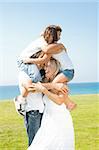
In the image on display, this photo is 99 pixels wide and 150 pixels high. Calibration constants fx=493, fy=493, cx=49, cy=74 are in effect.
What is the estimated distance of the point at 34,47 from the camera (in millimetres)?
3338

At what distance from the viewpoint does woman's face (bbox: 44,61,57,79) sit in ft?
10.9

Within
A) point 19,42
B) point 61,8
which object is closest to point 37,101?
point 19,42

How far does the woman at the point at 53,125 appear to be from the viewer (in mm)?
3256

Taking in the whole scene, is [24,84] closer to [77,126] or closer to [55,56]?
[55,56]

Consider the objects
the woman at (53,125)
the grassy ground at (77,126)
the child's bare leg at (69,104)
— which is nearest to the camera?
the woman at (53,125)

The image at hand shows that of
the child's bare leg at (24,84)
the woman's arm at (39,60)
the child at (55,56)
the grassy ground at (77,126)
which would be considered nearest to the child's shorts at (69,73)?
the child at (55,56)

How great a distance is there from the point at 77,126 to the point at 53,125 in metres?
1.03

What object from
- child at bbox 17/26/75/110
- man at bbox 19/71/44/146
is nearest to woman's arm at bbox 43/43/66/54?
child at bbox 17/26/75/110

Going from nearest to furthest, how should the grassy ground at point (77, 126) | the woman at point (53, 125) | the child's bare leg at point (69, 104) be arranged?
the woman at point (53, 125) → the child's bare leg at point (69, 104) → the grassy ground at point (77, 126)

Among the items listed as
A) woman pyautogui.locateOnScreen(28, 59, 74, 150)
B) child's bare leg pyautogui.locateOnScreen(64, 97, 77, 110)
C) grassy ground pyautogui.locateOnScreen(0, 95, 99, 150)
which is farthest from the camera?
grassy ground pyautogui.locateOnScreen(0, 95, 99, 150)

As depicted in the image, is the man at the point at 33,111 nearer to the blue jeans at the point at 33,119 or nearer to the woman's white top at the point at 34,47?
the blue jeans at the point at 33,119

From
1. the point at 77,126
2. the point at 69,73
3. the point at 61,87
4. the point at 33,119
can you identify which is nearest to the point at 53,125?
the point at 33,119

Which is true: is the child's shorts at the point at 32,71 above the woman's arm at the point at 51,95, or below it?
above

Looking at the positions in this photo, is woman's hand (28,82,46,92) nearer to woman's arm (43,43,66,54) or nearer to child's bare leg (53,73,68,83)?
child's bare leg (53,73,68,83)
